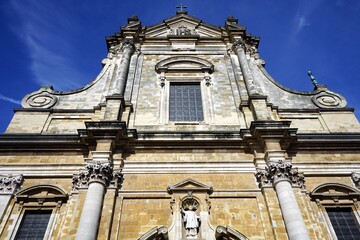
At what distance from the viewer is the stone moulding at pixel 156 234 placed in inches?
370

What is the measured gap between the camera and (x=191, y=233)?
9.49m

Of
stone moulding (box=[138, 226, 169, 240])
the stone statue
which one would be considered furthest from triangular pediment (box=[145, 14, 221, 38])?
stone moulding (box=[138, 226, 169, 240])

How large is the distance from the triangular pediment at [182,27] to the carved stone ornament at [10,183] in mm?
10304

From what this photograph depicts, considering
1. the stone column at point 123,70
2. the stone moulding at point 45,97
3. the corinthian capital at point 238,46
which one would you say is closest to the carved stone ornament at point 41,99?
the stone moulding at point 45,97

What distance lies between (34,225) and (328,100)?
478 inches

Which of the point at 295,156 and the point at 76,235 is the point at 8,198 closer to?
the point at 76,235

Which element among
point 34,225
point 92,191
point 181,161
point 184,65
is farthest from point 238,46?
point 34,225

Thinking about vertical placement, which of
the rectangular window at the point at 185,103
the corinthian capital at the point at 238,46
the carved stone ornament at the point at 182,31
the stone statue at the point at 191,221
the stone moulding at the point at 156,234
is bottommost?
the stone moulding at the point at 156,234

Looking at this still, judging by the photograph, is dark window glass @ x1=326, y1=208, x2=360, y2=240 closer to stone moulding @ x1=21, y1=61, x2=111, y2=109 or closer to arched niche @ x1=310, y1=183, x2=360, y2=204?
arched niche @ x1=310, y1=183, x2=360, y2=204

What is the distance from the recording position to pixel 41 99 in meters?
14.0

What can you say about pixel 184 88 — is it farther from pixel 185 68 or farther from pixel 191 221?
pixel 191 221

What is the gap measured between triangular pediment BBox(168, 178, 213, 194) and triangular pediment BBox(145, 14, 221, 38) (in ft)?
32.2

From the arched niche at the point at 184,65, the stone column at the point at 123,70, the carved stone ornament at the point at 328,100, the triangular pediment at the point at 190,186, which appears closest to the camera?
the triangular pediment at the point at 190,186

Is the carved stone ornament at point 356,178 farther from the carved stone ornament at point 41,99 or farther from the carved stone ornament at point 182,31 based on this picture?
the carved stone ornament at point 41,99
